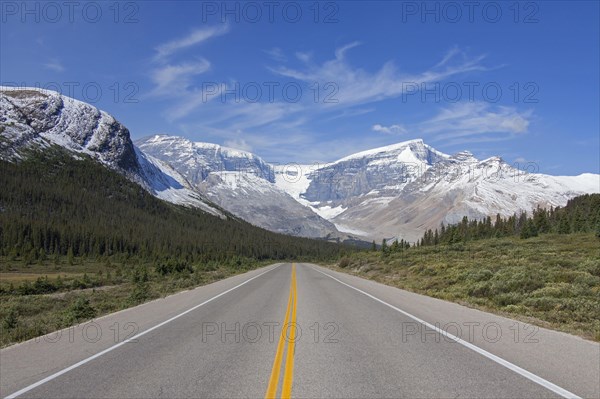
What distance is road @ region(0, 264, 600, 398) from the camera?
23.2 ft

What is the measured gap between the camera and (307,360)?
357 inches

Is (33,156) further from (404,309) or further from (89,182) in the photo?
(404,309)

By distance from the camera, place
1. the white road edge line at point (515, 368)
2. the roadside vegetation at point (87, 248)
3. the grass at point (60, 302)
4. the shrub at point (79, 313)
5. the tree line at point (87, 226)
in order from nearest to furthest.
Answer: the white road edge line at point (515, 368), the grass at point (60, 302), the shrub at point (79, 313), the roadside vegetation at point (87, 248), the tree line at point (87, 226)

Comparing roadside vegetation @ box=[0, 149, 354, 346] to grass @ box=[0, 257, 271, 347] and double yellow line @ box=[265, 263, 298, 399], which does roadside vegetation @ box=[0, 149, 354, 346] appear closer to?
grass @ box=[0, 257, 271, 347]

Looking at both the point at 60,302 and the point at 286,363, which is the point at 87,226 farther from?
the point at 286,363

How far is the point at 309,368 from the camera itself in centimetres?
843

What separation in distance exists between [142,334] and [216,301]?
9.21 m

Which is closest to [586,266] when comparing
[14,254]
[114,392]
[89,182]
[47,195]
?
[114,392]

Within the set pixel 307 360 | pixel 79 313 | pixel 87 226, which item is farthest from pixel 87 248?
pixel 307 360

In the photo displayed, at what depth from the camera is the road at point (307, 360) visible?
7.08 meters

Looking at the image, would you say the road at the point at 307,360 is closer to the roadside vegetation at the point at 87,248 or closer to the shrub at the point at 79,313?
the shrub at the point at 79,313

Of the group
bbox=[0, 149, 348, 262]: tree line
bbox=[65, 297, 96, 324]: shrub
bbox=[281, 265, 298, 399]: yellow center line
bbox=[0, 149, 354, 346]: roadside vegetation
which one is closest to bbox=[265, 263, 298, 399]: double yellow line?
bbox=[281, 265, 298, 399]: yellow center line

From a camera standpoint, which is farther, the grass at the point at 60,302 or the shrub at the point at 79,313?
the shrub at the point at 79,313

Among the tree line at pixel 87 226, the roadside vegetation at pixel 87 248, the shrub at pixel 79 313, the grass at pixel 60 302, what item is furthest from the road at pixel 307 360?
the tree line at pixel 87 226
